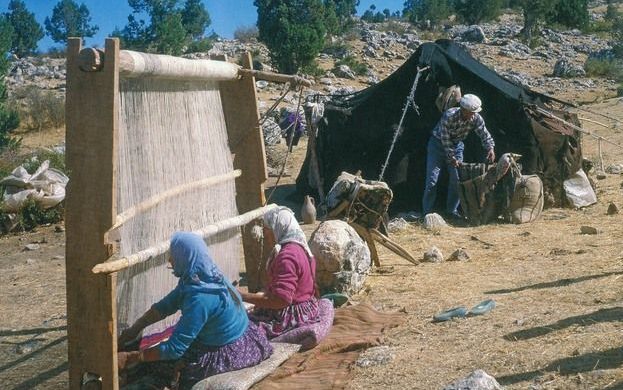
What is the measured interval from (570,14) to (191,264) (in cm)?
4350

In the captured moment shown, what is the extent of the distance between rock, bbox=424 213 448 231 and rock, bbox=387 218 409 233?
24 centimetres

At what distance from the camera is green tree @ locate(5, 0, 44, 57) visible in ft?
172

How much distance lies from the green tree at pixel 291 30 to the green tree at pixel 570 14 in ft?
56.0

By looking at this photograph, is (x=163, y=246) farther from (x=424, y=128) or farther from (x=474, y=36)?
(x=474, y=36)

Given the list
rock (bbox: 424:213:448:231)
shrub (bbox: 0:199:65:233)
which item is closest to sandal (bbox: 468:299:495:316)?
rock (bbox: 424:213:448:231)

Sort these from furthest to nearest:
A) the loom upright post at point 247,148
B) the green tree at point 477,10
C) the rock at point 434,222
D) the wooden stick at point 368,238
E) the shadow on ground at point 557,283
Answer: the green tree at point 477,10 < the rock at point 434,222 < the wooden stick at point 368,238 < the shadow on ground at point 557,283 < the loom upright post at point 247,148

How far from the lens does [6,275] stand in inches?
374

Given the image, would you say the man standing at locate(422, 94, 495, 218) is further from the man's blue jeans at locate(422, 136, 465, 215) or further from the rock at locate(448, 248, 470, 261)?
the rock at locate(448, 248, 470, 261)

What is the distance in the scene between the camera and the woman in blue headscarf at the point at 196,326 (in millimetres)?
4828

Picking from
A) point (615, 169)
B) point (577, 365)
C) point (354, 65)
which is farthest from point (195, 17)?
point (577, 365)

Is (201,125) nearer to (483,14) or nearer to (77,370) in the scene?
(77,370)

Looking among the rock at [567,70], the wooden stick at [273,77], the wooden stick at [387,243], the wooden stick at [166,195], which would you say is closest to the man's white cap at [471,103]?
the wooden stick at [387,243]

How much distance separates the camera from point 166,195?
5.23 metres

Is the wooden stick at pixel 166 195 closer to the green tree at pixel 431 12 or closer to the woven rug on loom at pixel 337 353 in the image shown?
the woven rug on loom at pixel 337 353
